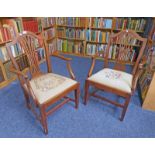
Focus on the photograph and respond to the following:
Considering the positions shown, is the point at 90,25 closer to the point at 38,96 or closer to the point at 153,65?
the point at 153,65

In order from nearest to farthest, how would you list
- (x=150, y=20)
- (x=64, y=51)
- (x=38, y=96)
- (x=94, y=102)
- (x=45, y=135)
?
(x=38, y=96) < (x=45, y=135) < (x=94, y=102) < (x=150, y=20) < (x=64, y=51)

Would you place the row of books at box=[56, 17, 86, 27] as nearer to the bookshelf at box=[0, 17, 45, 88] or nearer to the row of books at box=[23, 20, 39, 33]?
the row of books at box=[23, 20, 39, 33]

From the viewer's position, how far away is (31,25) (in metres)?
2.64

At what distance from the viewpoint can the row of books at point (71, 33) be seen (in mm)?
3181

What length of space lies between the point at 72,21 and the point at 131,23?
4.11ft

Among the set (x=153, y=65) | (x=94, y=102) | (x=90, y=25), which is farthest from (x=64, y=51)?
(x=153, y=65)

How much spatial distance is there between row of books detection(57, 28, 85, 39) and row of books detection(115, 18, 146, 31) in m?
0.78

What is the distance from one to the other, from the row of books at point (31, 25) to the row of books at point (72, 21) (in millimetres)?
664

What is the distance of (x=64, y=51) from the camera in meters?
3.55

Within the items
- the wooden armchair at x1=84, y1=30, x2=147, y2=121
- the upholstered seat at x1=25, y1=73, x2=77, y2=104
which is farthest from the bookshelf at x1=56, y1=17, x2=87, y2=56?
the upholstered seat at x1=25, y1=73, x2=77, y2=104

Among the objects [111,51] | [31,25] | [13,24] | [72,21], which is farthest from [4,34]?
[111,51]

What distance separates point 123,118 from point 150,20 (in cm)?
186

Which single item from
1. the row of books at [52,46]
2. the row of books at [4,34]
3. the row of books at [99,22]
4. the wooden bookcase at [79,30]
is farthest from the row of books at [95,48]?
the row of books at [4,34]

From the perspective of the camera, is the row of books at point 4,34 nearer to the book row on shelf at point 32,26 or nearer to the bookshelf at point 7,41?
the bookshelf at point 7,41
